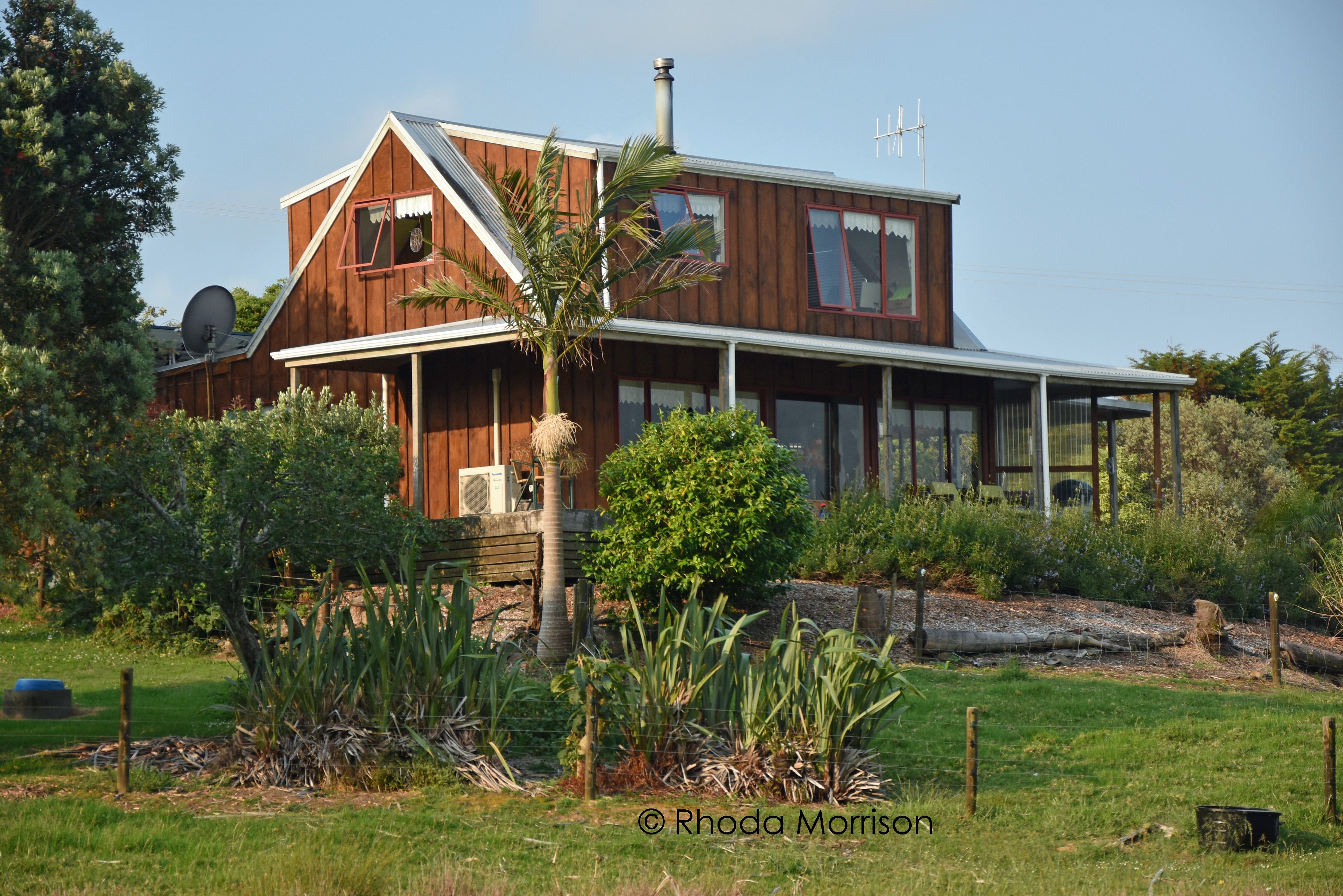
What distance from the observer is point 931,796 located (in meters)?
8.45

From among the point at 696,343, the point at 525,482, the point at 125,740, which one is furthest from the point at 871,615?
the point at 125,740

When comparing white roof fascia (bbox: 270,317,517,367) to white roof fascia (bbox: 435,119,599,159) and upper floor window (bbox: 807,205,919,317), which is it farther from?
upper floor window (bbox: 807,205,919,317)

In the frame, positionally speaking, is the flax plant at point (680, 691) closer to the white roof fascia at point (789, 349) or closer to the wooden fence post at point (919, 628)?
the wooden fence post at point (919, 628)

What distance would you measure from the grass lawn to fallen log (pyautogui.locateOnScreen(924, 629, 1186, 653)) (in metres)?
3.35

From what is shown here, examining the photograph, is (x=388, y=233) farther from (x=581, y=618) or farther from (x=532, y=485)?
(x=581, y=618)

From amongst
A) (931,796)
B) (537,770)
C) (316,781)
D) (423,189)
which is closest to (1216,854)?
(931,796)

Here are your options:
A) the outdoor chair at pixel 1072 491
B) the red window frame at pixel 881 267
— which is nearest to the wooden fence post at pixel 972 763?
the red window frame at pixel 881 267

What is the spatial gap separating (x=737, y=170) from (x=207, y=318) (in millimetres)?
8897

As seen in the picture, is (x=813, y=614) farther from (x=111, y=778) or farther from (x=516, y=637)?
(x=111, y=778)

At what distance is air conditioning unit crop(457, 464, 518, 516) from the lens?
55.6 ft

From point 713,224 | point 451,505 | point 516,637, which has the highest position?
point 713,224

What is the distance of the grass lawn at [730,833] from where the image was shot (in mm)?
6539

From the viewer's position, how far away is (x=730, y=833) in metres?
7.62

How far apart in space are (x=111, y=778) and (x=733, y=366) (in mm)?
10721
